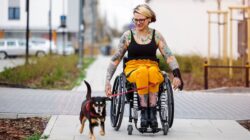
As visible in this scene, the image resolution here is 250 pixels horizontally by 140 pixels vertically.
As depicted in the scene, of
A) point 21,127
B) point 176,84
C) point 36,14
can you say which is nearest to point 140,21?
point 176,84

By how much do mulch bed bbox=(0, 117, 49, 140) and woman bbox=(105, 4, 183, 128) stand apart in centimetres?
126

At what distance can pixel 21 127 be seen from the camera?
10.6m

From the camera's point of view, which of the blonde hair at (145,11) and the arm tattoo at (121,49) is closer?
the blonde hair at (145,11)

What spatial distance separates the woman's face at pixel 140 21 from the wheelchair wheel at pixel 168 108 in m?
0.84

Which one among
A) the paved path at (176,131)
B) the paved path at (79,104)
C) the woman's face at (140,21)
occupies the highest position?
the woman's face at (140,21)

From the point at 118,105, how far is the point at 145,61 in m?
0.77

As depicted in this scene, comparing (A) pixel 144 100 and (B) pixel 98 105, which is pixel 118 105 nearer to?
(A) pixel 144 100

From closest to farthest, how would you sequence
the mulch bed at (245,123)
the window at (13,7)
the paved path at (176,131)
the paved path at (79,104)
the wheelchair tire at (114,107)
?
the paved path at (176,131) → the wheelchair tire at (114,107) → the mulch bed at (245,123) → the paved path at (79,104) → the window at (13,7)

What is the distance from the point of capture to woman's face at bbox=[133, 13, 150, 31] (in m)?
10.2

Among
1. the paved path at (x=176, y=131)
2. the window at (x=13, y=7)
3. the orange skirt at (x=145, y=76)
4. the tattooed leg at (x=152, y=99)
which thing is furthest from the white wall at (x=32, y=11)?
the tattooed leg at (x=152, y=99)

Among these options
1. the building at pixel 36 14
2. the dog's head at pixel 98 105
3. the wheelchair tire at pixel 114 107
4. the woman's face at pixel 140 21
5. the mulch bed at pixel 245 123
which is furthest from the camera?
the building at pixel 36 14

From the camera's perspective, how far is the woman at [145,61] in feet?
32.9

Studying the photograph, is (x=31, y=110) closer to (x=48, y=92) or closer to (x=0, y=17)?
(x=48, y=92)

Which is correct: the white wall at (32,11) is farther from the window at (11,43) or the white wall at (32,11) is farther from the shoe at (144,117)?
the shoe at (144,117)
